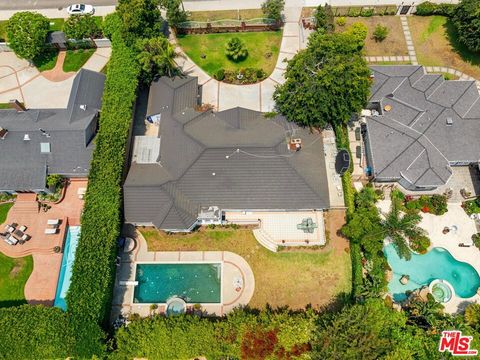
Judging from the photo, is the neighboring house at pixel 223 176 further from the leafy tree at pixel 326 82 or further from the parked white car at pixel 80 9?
the parked white car at pixel 80 9

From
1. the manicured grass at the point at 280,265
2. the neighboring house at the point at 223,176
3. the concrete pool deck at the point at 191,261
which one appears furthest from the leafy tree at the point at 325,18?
the concrete pool deck at the point at 191,261

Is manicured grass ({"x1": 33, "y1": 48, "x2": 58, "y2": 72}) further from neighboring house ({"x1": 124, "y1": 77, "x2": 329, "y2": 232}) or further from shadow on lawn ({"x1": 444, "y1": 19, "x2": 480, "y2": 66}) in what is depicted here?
shadow on lawn ({"x1": 444, "y1": 19, "x2": 480, "y2": 66})

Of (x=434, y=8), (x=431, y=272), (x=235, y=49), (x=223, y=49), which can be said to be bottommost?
(x=431, y=272)

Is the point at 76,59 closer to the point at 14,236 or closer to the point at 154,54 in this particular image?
the point at 154,54

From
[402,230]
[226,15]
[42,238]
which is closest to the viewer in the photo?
[402,230]

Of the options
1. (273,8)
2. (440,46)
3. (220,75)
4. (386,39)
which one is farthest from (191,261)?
(440,46)

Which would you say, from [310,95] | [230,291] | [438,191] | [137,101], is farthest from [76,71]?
[438,191]

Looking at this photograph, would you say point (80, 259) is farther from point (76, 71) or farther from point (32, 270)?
point (76, 71)

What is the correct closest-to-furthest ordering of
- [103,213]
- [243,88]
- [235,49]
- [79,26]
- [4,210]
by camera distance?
[103,213]
[4,210]
[235,49]
[79,26]
[243,88]
